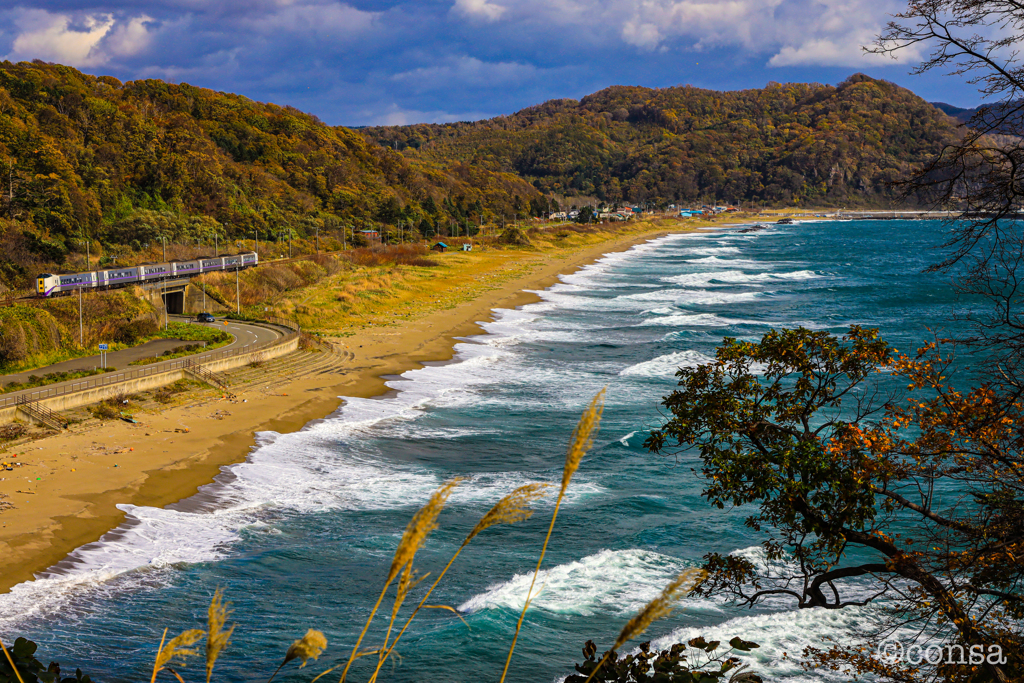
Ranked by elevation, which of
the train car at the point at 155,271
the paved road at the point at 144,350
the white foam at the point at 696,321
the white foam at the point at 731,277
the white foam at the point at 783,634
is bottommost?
the white foam at the point at 783,634

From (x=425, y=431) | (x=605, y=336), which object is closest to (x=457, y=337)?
(x=605, y=336)

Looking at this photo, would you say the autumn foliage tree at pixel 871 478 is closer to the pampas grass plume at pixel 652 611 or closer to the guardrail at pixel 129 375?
the pampas grass plume at pixel 652 611

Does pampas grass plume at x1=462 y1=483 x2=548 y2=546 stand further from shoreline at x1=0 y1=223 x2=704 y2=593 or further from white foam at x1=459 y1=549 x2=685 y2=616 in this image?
shoreline at x1=0 y1=223 x2=704 y2=593

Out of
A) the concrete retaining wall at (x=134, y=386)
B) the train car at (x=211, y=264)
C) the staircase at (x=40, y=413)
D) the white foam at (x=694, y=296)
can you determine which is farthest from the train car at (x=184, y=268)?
the white foam at (x=694, y=296)

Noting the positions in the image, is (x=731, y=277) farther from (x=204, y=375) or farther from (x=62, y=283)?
(x=62, y=283)

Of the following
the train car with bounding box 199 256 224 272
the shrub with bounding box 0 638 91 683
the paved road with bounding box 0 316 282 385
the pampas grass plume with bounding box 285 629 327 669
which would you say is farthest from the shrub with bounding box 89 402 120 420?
the train car with bounding box 199 256 224 272

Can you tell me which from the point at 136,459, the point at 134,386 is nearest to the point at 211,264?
the point at 134,386
